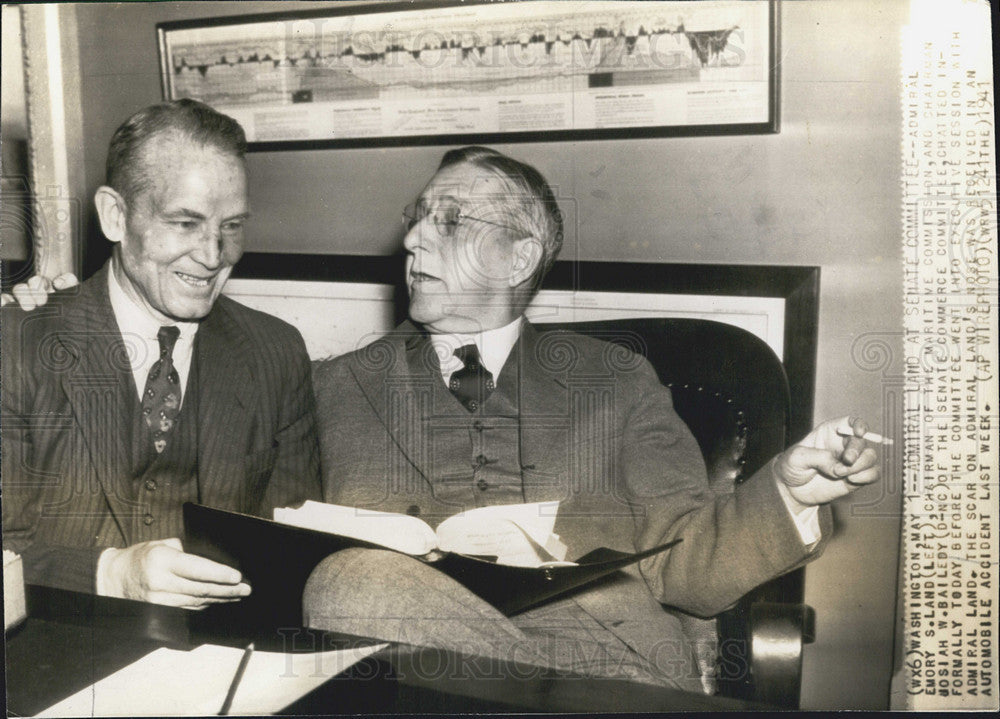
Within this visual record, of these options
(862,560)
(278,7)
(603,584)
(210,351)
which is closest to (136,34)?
(278,7)

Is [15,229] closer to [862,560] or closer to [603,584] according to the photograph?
[603,584]

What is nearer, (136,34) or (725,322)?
(725,322)

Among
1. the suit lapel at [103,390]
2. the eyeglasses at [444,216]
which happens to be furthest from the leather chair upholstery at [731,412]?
the suit lapel at [103,390]

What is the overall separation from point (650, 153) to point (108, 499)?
1.26m

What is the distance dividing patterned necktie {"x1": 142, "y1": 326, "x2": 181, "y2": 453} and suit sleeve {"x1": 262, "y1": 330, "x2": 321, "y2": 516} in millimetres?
205

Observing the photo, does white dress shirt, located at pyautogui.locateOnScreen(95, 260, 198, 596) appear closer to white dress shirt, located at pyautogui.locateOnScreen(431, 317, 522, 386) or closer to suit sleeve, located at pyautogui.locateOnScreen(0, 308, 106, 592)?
suit sleeve, located at pyautogui.locateOnScreen(0, 308, 106, 592)

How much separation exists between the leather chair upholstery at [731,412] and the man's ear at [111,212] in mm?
923

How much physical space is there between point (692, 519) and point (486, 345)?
0.51 m

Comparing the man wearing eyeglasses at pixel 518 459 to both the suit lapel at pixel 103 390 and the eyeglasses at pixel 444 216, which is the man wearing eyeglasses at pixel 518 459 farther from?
the suit lapel at pixel 103 390

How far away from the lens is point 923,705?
5.74ft

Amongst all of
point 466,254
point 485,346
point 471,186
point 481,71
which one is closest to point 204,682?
point 485,346

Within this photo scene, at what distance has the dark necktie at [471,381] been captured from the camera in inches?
68.5

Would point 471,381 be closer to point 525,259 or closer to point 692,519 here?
point 525,259

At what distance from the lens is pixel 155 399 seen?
1767 millimetres
